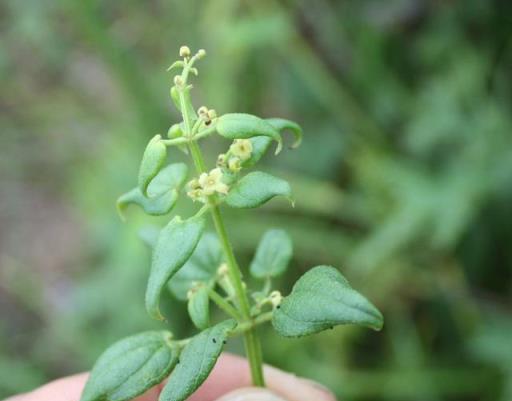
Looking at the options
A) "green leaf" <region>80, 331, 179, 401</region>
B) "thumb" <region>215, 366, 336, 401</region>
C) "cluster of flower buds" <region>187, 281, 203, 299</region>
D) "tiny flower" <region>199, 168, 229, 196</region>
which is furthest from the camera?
"thumb" <region>215, 366, 336, 401</region>

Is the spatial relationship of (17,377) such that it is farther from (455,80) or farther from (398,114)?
(455,80)

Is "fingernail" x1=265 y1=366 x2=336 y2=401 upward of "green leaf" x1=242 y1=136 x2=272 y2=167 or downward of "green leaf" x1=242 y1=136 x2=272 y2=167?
downward

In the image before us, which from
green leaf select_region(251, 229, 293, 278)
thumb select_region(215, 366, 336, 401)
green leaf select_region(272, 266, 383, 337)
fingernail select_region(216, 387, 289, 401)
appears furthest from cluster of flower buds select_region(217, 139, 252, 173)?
thumb select_region(215, 366, 336, 401)

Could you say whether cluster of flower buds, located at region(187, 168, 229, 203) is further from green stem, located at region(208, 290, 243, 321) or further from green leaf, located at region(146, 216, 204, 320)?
green stem, located at region(208, 290, 243, 321)

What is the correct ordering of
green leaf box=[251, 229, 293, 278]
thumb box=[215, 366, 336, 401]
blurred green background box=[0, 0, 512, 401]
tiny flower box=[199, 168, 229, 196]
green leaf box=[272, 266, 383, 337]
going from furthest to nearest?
blurred green background box=[0, 0, 512, 401] → thumb box=[215, 366, 336, 401] → green leaf box=[251, 229, 293, 278] → tiny flower box=[199, 168, 229, 196] → green leaf box=[272, 266, 383, 337]

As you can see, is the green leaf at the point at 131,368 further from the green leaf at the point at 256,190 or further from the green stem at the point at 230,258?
the green leaf at the point at 256,190

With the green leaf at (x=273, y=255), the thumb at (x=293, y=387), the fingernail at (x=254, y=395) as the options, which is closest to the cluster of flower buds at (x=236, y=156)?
the green leaf at (x=273, y=255)

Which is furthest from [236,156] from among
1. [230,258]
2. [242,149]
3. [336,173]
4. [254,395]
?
[336,173]
